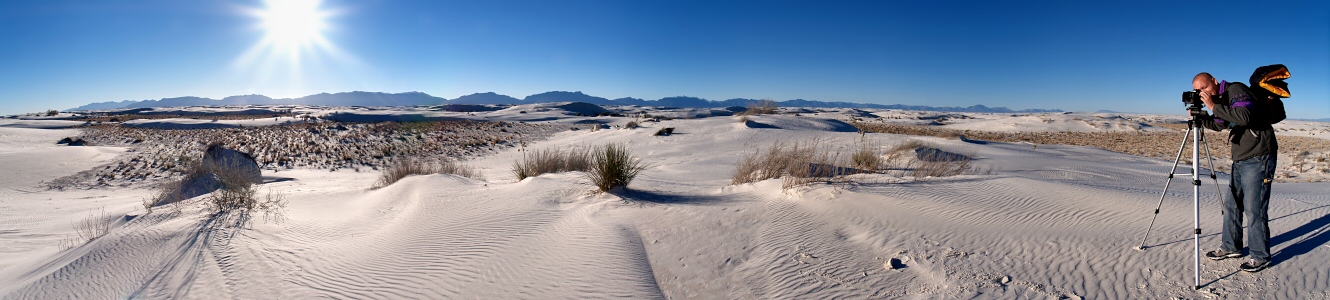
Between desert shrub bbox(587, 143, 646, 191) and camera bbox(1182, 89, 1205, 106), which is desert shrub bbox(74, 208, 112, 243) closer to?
desert shrub bbox(587, 143, 646, 191)

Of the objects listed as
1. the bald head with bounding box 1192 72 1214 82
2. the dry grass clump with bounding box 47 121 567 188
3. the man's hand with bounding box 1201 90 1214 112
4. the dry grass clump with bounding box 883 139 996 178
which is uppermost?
the bald head with bounding box 1192 72 1214 82

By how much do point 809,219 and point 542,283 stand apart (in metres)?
2.49

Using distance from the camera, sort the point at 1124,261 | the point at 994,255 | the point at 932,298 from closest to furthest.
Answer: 1. the point at 932,298
2. the point at 1124,261
3. the point at 994,255

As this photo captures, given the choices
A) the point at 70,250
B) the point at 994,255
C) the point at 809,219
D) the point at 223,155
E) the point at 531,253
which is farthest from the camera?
the point at 223,155

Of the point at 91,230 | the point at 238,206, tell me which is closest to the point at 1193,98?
the point at 238,206

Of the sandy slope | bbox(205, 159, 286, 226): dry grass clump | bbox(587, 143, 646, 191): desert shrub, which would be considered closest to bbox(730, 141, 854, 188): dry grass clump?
the sandy slope

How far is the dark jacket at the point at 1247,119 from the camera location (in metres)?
3.09

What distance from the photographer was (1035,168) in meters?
9.33

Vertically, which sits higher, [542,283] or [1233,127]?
[1233,127]

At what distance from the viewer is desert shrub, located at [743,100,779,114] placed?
25500mm

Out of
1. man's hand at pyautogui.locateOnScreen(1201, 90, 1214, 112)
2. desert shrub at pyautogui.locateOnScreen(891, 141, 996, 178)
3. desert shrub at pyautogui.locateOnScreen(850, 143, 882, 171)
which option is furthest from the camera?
desert shrub at pyautogui.locateOnScreen(850, 143, 882, 171)

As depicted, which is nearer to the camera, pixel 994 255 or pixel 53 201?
pixel 994 255

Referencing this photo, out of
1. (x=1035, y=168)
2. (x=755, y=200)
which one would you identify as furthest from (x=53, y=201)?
(x=1035, y=168)

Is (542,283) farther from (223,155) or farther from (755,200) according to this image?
(223,155)
